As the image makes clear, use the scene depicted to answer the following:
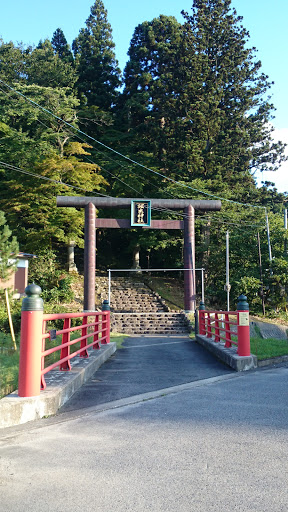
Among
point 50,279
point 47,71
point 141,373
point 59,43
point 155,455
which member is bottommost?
point 141,373

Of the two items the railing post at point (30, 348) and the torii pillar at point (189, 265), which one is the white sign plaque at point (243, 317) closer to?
the railing post at point (30, 348)

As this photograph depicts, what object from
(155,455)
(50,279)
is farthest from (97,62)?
(155,455)

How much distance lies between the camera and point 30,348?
4523 millimetres

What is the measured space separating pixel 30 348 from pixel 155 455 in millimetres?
1881

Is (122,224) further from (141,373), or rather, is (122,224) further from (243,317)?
(141,373)

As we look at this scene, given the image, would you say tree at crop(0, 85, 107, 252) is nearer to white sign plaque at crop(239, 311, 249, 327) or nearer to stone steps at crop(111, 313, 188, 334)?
stone steps at crop(111, 313, 188, 334)

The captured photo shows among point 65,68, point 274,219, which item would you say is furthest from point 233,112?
point 65,68

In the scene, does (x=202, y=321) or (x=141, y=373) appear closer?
(x=141, y=373)

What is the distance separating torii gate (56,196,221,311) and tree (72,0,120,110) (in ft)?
66.7

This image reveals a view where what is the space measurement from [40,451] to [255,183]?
109 feet

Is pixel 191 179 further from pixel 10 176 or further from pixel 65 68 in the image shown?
pixel 65 68

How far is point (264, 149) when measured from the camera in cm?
3331

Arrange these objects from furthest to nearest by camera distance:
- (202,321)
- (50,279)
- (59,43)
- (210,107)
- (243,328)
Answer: (59,43) < (210,107) < (50,279) < (202,321) < (243,328)

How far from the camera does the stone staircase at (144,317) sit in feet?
68.1
